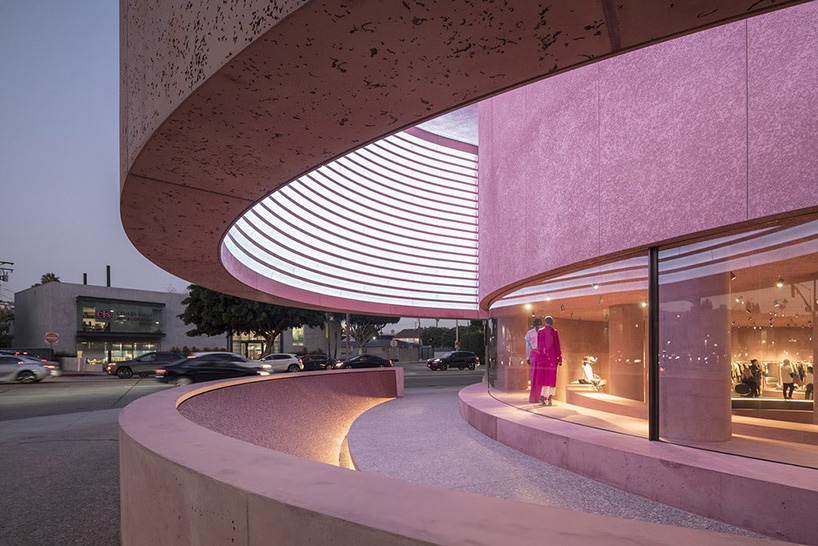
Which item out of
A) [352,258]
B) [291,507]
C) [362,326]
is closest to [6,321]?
[362,326]

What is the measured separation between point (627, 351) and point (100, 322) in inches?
1788

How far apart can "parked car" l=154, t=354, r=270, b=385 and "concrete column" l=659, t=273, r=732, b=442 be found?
15.9 metres

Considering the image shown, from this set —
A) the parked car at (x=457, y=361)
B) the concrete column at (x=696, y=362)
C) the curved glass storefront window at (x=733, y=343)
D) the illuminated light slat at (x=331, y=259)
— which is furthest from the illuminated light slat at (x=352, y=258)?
the parked car at (x=457, y=361)

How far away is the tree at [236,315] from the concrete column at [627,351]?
27.4 meters

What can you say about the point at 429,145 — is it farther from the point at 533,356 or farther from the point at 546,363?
the point at 546,363

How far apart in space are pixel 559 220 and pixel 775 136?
3.79 metres

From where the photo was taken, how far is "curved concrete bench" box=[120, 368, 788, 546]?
5.08ft

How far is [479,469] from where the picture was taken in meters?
7.15

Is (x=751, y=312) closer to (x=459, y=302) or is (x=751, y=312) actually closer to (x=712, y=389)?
(x=712, y=389)

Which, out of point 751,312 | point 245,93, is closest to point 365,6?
point 245,93

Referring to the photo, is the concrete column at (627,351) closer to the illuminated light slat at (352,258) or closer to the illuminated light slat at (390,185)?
the illuminated light slat at (352,258)

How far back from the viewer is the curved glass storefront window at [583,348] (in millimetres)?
8133

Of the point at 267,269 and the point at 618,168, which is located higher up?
the point at 618,168

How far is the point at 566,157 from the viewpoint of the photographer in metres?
8.74
